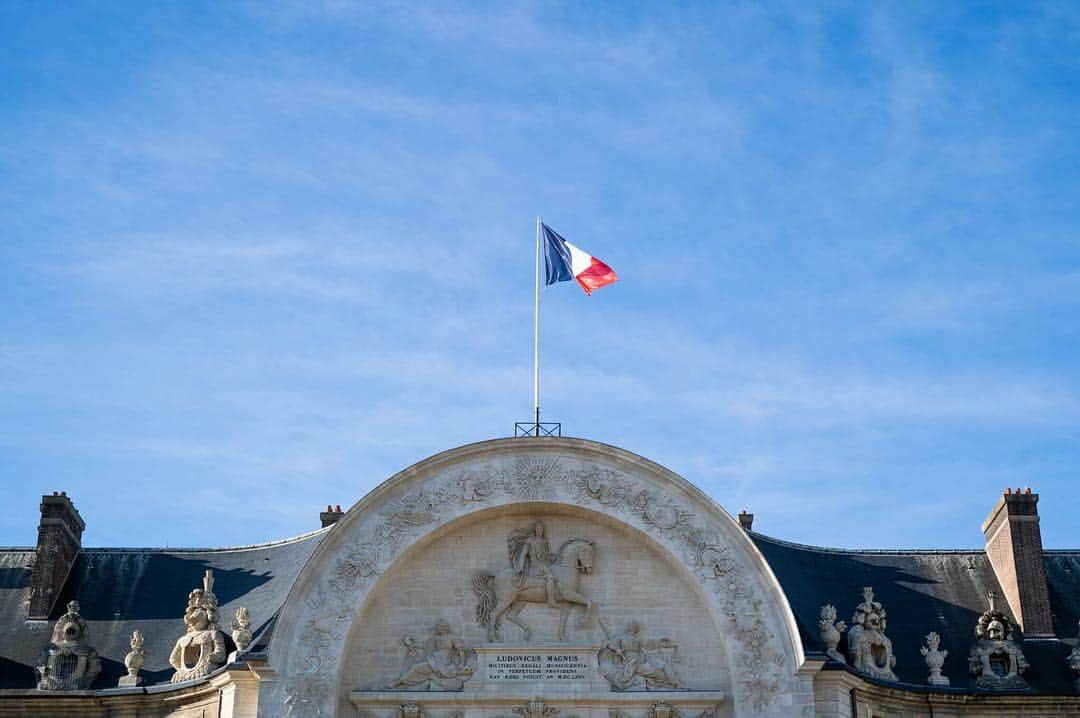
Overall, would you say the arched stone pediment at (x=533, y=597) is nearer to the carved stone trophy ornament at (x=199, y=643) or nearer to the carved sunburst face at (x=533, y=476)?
the carved sunburst face at (x=533, y=476)

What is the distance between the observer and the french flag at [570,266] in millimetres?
47812

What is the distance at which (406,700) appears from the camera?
139 ft

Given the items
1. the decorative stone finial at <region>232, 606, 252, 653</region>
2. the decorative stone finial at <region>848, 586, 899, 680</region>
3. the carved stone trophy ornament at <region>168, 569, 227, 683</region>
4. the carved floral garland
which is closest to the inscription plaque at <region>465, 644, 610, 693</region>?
the carved floral garland

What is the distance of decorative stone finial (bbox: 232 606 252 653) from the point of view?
4247 centimetres

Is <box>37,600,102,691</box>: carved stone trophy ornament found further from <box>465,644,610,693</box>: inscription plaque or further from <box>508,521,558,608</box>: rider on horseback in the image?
<box>508,521,558,608</box>: rider on horseback

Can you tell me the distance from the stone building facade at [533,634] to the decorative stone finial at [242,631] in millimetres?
44

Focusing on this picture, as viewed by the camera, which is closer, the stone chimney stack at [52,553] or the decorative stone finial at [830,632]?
the decorative stone finial at [830,632]

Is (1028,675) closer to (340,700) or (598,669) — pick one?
(598,669)

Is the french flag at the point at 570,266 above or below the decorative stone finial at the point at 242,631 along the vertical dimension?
above

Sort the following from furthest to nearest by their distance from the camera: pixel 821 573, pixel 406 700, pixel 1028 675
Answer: pixel 821 573, pixel 1028 675, pixel 406 700

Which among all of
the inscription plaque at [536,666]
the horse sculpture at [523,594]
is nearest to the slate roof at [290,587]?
the horse sculpture at [523,594]

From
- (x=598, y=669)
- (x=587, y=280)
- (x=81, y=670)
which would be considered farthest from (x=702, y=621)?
(x=81, y=670)

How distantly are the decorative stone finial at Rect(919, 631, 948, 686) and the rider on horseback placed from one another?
879cm

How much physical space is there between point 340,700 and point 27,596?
10380 millimetres
